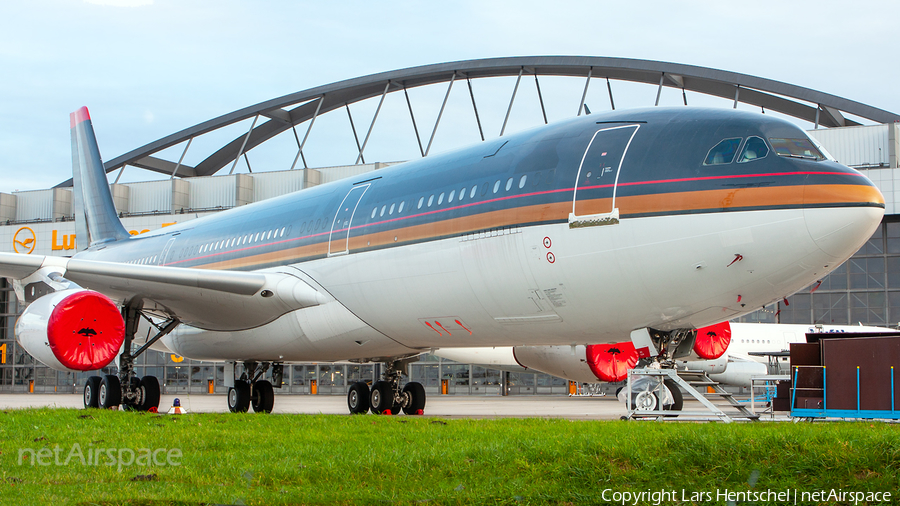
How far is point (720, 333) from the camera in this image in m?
12.0

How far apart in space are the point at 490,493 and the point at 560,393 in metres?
36.5

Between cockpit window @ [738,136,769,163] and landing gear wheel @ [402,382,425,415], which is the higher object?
cockpit window @ [738,136,769,163]

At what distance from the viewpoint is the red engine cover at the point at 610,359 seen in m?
13.9

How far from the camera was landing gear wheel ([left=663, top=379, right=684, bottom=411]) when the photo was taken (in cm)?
909

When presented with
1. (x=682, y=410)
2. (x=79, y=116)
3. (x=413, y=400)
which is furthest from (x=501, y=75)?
(x=682, y=410)

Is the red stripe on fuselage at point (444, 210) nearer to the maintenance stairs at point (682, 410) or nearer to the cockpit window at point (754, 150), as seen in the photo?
the cockpit window at point (754, 150)

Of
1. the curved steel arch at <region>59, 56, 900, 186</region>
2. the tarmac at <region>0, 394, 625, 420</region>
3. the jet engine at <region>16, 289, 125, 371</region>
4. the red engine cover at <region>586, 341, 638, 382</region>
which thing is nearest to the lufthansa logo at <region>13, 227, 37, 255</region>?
the curved steel arch at <region>59, 56, 900, 186</region>

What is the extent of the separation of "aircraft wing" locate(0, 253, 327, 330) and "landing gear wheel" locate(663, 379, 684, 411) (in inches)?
230

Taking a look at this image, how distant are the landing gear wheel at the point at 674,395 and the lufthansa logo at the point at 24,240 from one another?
43.1 m

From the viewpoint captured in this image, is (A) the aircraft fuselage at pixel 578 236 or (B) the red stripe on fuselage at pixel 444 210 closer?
(A) the aircraft fuselage at pixel 578 236

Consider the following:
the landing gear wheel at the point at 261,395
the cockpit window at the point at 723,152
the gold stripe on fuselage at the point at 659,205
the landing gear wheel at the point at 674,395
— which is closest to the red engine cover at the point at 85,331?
the landing gear wheel at the point at 261,395

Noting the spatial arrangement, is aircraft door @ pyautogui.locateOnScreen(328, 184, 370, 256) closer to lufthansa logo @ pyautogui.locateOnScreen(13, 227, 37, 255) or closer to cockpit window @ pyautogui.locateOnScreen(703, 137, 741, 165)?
cockpit window @ pyautogui.locateOnScreen(703, 137, 741, 165)

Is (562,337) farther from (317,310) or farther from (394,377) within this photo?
(394,377)

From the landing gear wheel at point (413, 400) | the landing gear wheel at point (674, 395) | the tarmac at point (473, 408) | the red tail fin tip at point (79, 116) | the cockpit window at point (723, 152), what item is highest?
the red tail fin tip at point (79, 116)
